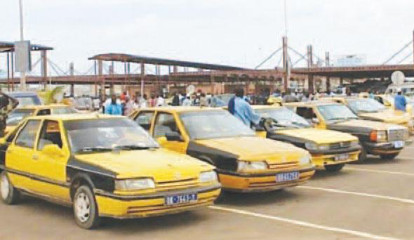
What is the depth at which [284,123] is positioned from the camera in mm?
12344

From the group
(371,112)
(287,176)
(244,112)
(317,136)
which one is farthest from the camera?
(371,112)

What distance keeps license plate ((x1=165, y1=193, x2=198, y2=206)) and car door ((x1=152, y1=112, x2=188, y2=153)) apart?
7.43 ft

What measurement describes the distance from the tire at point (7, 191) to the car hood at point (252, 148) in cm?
282

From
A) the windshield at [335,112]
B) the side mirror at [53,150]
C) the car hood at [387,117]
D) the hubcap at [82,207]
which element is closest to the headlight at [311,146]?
the windshield at [335,112]

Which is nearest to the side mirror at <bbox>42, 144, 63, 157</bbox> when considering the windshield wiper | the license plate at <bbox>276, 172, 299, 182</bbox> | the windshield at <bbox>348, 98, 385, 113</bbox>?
the windshield wiper

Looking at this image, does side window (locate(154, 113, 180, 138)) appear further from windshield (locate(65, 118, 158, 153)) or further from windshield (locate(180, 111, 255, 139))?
windshield (locate(65, 118, 158, 153))

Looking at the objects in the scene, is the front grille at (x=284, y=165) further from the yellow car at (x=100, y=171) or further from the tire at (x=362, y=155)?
the tire at (x=362, y=155)

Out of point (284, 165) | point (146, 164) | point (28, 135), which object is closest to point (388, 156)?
point (284, 165)

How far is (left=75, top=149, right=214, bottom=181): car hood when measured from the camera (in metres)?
6.90

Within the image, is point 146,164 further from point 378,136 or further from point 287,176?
point 378,136

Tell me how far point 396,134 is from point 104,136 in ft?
25.5

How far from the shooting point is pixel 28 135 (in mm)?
8727

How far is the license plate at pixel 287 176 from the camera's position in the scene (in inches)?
338

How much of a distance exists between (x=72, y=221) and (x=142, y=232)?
114 cm
